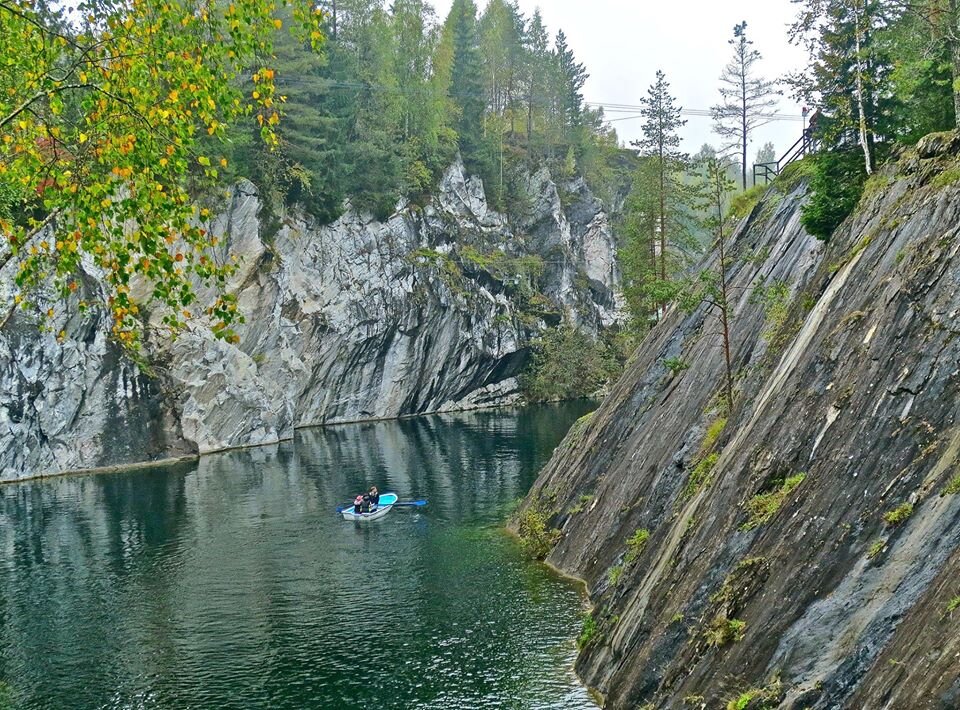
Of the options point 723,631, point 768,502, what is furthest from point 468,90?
point 723,631

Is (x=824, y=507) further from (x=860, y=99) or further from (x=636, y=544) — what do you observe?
(x=860, y=99)

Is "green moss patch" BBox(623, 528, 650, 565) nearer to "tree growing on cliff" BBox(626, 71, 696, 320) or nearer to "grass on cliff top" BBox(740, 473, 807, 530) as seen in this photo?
"grass on cliff top" BBox(740, 473, 807, 530)

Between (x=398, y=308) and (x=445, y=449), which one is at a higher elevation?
(x=398, y=308)

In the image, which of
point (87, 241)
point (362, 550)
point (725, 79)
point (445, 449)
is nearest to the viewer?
point (87, 241)

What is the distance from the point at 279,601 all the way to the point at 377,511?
1341 cm

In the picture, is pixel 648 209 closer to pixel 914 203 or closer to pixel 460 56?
pixel 914 203

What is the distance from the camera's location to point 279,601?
3034cm

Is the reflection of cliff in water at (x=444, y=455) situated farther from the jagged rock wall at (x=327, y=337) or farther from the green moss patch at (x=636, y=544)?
the green moss patch at (x=636, y=544)

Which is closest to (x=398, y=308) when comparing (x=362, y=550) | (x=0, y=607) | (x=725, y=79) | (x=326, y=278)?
(x=326, y=278)

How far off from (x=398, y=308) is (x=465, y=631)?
66.2 m

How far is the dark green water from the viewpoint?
23016 millimetres

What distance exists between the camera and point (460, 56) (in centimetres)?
11044

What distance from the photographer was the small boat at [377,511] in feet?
141

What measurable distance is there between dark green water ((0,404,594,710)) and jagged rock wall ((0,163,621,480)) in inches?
404
